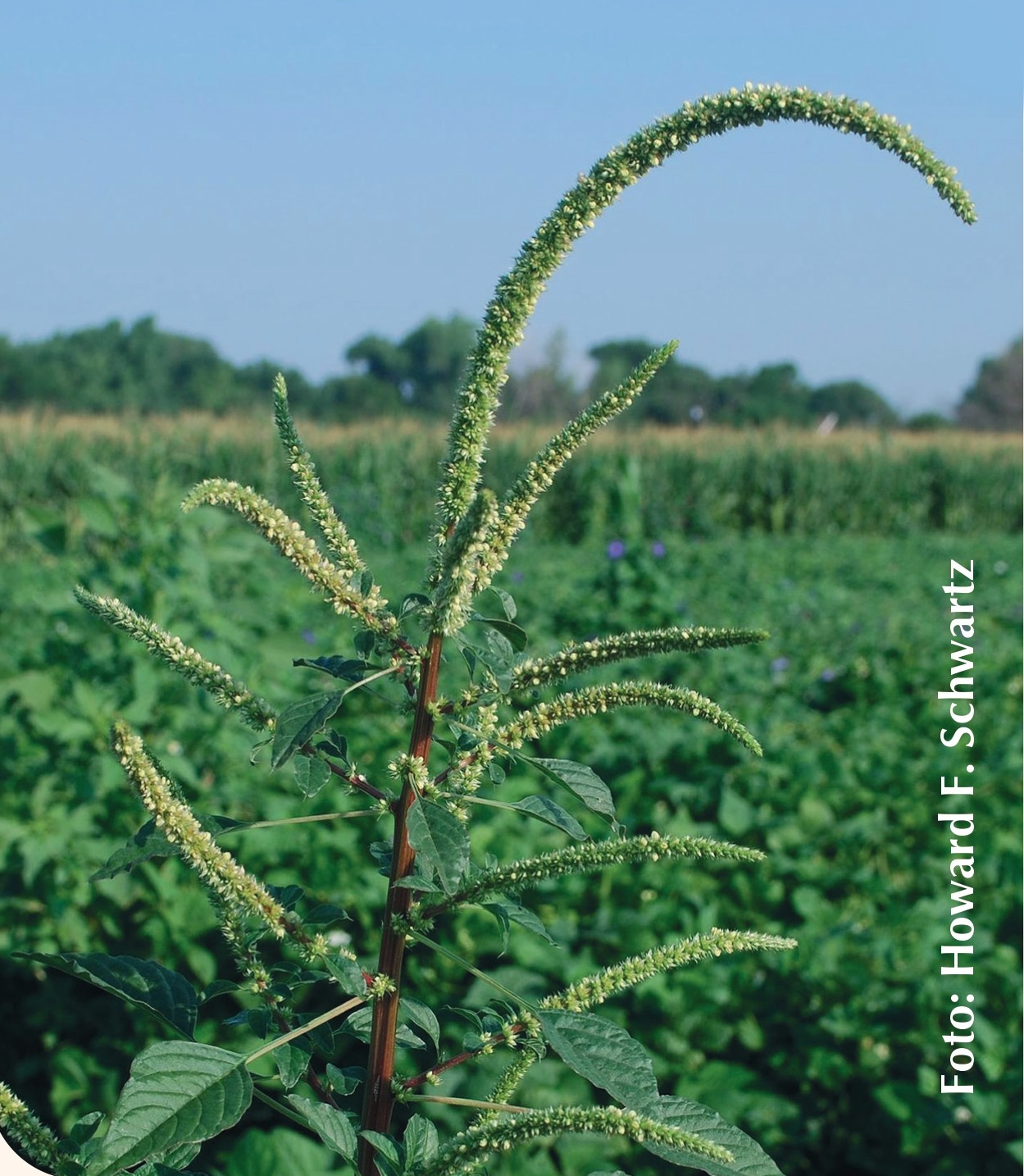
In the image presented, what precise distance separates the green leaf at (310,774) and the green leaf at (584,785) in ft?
0.49

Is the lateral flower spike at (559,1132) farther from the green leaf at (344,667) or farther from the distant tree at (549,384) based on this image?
the distant tree at (549,384)

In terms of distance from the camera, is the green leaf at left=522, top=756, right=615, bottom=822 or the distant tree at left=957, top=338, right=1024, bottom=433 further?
the distant tree at left=957, top=338, right=1024, bottom=433

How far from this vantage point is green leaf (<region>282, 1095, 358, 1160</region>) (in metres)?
0.77

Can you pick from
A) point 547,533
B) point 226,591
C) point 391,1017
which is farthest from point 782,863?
point 547,533

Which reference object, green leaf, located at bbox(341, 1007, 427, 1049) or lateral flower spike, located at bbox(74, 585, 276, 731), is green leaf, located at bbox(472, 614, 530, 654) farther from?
green leaf, located at bbox(341, 1007, 427, 1049)

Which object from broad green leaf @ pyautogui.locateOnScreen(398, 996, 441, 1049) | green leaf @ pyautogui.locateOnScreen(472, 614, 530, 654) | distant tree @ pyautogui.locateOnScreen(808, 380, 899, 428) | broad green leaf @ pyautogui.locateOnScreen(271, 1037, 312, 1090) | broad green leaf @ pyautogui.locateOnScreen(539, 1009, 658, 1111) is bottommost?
broad green leaf @ pyautogui.locateOnScreen(398, 996, 441, 1049)

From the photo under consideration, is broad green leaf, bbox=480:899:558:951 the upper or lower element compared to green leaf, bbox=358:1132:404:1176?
upper

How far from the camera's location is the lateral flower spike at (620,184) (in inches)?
28.9

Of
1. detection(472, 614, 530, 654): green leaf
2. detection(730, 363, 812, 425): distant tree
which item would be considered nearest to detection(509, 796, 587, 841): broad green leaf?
detection(472, 614, 530, 654): green leaf

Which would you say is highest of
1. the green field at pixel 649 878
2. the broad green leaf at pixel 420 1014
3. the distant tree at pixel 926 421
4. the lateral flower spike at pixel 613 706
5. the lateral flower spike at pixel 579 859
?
the distant tree at pixel 926 421

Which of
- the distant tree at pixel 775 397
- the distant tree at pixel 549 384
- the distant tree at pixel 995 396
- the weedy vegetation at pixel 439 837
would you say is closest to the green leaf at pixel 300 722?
the weedy vegetation at pixel 439 837

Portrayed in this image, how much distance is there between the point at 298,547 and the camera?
0.83 meters

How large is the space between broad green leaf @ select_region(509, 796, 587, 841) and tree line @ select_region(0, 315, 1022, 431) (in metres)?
33.9

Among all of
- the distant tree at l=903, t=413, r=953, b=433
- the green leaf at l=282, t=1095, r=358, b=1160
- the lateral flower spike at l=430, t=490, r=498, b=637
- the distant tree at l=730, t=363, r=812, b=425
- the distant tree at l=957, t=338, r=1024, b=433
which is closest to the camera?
the lateral flower spike at l=430, t=490, r=498, b=637
